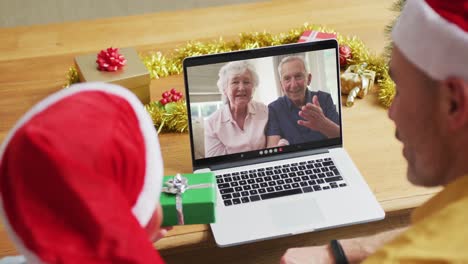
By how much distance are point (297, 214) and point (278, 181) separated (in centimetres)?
10

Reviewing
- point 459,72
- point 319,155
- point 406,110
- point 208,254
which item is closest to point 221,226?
point 208,254

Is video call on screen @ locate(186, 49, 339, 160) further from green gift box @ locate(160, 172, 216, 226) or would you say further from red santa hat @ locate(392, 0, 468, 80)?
red santa hat @ locate(392, 0, 468, 80)

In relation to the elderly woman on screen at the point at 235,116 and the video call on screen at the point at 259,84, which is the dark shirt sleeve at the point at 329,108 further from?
the elderly woman on screen at the point at 235,116

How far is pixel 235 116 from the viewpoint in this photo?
141 centimetres

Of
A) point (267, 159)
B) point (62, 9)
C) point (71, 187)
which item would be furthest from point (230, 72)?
point (62, 9)

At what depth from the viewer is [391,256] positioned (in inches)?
35.0

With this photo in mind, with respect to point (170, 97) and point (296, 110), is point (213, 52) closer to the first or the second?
point (170, 97)

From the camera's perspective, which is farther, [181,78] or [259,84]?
[181,78]

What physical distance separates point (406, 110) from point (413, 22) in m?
0.13

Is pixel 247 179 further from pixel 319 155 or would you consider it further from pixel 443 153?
pixel 443 153

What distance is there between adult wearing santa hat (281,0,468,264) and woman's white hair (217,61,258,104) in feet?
1.33

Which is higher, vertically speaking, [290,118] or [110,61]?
[110,61]

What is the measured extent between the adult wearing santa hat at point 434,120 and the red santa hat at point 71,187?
34 centimetres

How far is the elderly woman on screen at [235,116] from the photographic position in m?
1.40
